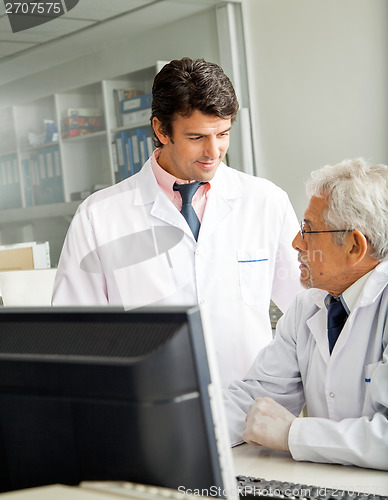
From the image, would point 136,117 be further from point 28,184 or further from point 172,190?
point 172,190

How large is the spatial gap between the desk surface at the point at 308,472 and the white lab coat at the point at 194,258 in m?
0.54

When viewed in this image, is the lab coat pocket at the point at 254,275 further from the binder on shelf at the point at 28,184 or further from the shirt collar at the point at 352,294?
the binder on shelf at the point at 28,184

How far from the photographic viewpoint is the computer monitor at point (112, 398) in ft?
2.22

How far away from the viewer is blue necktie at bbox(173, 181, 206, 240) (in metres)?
1.92

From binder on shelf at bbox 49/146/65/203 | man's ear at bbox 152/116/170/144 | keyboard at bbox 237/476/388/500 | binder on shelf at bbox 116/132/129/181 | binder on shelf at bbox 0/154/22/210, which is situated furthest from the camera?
binder on shelf at bbox 116/132/129/181

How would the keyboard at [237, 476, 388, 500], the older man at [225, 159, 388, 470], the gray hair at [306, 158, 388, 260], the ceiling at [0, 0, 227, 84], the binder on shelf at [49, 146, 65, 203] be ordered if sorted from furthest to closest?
1. the binder on shelf at [49, 146, 65, 203]
2. the ceiling at [0, 0, 227, 84]
3. the gray hair at [306, 158, 388, 260]
4. the older man at [225, 159, 388, 470]
5. the keyboard at [237, 476, 388, 500]

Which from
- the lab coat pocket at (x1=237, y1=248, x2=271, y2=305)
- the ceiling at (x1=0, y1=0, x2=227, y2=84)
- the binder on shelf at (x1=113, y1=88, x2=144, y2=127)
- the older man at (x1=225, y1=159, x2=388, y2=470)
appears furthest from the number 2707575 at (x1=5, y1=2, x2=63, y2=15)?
the older man at (x1=225, y1=159, x2=388, y2=470)

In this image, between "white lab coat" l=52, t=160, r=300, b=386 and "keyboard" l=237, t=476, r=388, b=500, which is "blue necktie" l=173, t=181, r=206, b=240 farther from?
"keyboard" l=237, t=476, r=388, b=500

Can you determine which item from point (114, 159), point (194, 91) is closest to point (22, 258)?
point (114, 159)

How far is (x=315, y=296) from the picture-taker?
5.16ft

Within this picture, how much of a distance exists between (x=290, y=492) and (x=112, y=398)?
52 cm

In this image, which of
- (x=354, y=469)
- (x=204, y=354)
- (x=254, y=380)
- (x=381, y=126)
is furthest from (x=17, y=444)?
(x=381, y=126)

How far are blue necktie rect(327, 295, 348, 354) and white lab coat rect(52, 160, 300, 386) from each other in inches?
16.1

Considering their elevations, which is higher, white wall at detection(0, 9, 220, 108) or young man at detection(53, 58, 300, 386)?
white wall at detection(0, 9, 220, 108)
